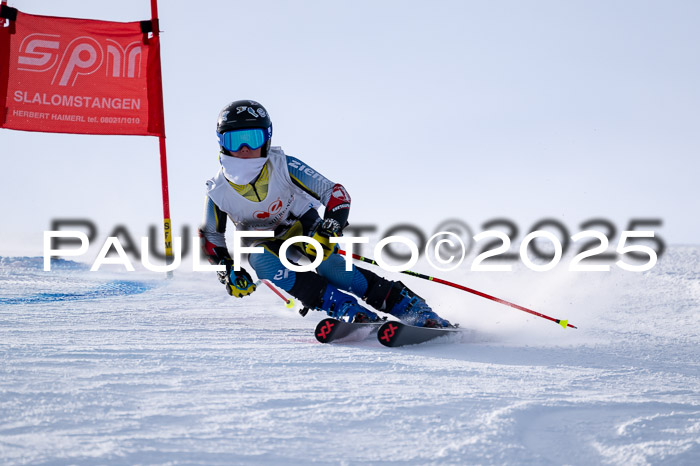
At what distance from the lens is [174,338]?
3.30 metres

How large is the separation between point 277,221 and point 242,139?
64 centimetres

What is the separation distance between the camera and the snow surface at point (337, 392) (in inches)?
61.5

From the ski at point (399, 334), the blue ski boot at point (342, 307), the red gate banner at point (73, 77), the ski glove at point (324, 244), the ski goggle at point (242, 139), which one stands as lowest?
the ski at point (399, 334)

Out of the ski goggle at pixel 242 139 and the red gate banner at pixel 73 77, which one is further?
the red gate banner at pixel 73 77

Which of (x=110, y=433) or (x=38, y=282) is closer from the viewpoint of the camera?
(x=110, y=433)

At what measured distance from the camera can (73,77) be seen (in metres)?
7.32

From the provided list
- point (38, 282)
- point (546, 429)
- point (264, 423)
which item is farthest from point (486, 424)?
point (38, 282)

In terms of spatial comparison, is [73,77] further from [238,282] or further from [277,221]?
[238,282]

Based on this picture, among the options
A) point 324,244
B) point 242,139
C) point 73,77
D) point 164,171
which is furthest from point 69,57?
point 324,244

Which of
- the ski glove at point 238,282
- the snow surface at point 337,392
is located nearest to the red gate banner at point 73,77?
the snow surface at point 337,392

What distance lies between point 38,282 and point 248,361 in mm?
5071

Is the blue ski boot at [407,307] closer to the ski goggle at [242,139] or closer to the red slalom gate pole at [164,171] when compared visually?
the ski goggle at [242,139]

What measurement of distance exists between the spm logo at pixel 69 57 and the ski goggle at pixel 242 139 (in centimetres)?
454

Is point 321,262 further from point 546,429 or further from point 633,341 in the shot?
point 546,429
